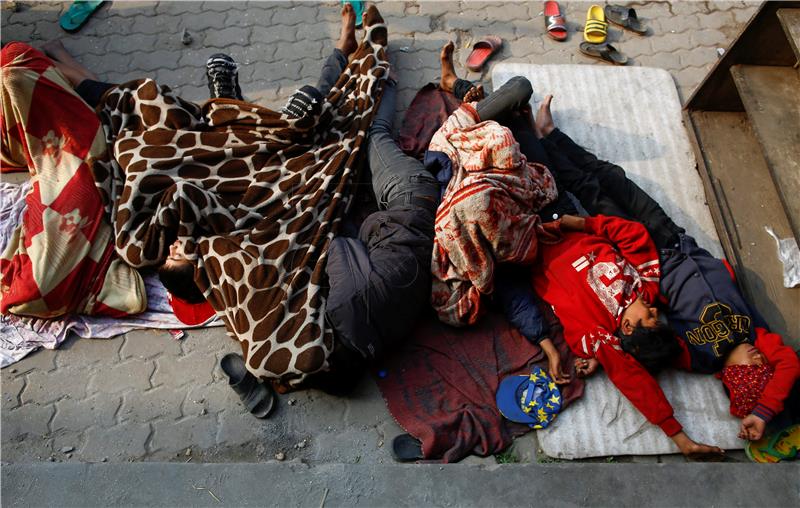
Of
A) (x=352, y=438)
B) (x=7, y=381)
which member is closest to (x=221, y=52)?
(x=7, y=381)

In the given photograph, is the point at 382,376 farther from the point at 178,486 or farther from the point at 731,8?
the point at 731,8

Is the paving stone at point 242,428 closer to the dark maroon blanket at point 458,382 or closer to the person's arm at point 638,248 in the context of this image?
the dark maroon blanket at point 458,382

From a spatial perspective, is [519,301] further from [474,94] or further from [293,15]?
[293,15]

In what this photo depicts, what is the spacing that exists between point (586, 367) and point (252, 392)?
1.81 metres

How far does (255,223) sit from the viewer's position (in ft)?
11.7

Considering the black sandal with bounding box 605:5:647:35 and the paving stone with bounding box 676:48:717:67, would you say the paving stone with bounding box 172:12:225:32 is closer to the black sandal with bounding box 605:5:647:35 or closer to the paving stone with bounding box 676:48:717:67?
the black sandal with bounding box 605:5:647:35

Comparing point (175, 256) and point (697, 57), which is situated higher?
point (175, 256)

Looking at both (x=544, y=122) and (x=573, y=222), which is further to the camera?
(x=544, y=122)

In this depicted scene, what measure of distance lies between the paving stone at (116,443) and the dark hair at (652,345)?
259cm

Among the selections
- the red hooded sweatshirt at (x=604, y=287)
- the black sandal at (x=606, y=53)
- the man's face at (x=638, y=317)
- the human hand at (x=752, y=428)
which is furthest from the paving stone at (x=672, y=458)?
the black sandal at (x=606, y=53)

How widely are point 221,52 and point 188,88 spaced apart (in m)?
0.43

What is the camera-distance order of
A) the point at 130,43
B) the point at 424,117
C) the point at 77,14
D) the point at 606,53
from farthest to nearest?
the point at 77,14, the point at 130,43, the point at 606,53, the point at 424,117

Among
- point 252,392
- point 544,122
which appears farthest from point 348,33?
point 252,392

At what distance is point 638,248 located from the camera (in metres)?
3.35
